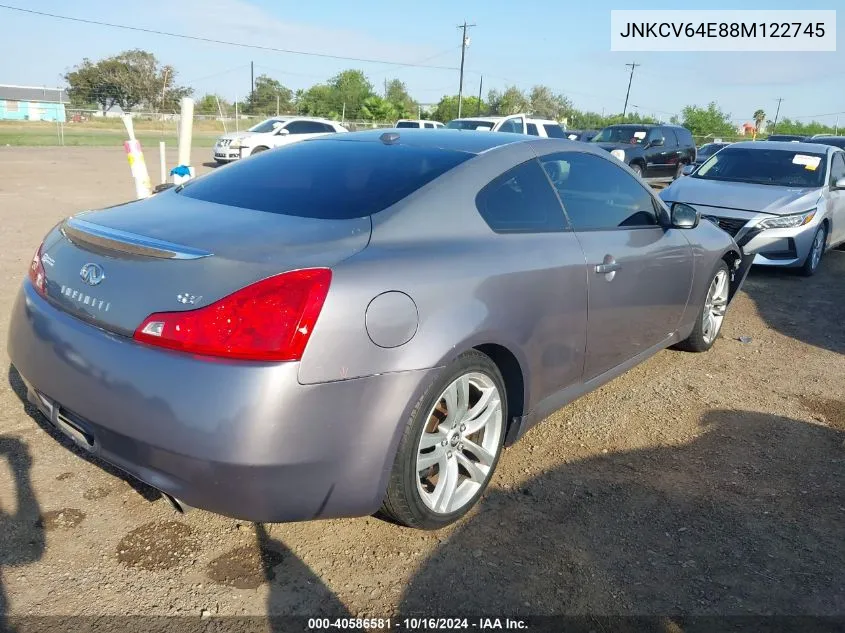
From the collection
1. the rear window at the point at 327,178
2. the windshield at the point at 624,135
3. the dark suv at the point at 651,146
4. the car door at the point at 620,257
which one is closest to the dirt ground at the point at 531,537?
the car door at the point at 620,257

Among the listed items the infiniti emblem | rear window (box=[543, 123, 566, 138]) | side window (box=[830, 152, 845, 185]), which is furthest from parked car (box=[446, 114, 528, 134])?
the infiniti emblem

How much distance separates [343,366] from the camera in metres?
2.11

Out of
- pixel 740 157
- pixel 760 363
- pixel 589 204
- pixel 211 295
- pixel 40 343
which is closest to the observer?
pixel 211 295

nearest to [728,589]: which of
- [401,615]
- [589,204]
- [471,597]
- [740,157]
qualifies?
[471,597]

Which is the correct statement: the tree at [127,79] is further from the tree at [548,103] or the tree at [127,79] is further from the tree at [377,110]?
the tree at [548,103]

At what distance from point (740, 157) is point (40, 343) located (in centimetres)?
863

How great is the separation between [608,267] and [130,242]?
2132 millimetres

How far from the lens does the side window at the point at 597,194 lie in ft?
10.9

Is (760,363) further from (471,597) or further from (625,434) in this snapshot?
(471,597)

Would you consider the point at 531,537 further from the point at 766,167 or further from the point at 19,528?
the point at 766,167

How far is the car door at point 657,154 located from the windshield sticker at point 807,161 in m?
8.76

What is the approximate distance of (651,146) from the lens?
17141mm

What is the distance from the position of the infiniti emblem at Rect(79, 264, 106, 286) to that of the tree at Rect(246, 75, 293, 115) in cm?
6386

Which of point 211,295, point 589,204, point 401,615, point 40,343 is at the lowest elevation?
point 401,615
